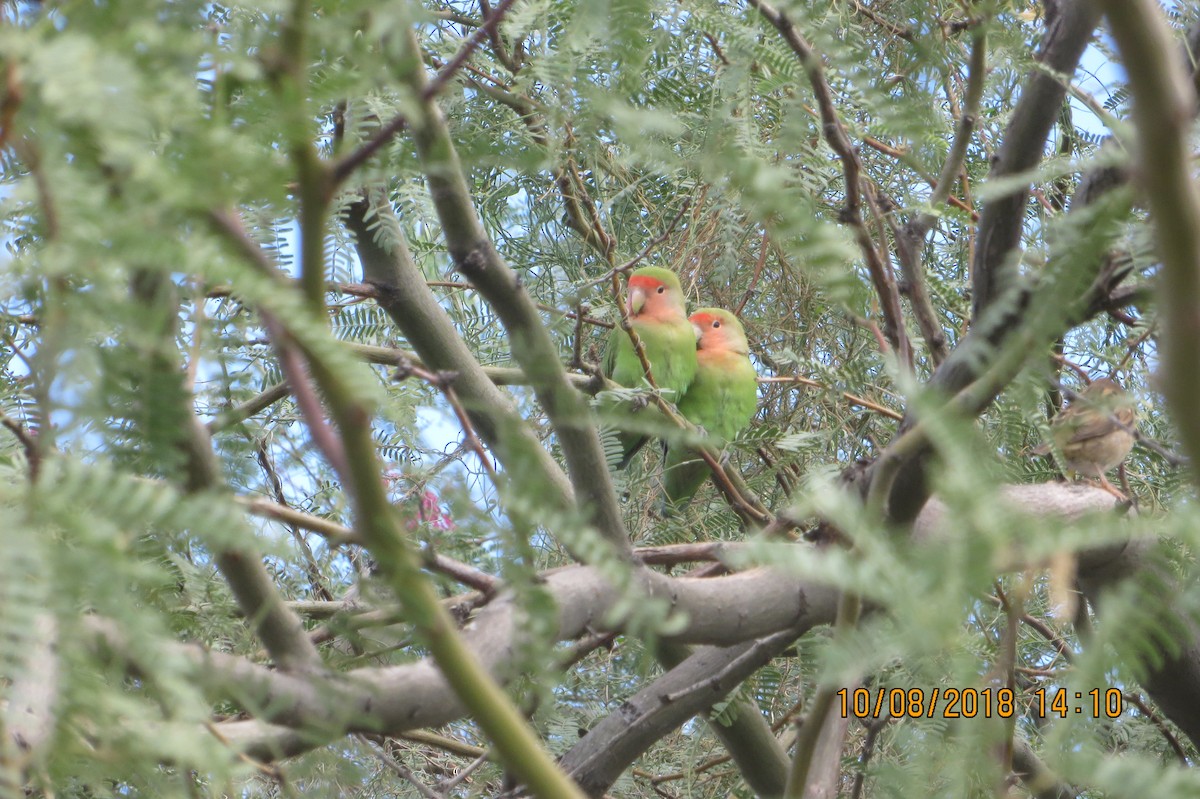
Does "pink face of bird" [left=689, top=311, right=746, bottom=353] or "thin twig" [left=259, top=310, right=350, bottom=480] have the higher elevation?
"pink face of bird" [left=689, top=311, right=746, bottom=353]

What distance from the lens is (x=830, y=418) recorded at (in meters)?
1.73

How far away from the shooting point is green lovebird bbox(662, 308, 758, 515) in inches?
75.8

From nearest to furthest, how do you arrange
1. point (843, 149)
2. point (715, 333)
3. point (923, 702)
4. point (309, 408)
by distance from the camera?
1. point (309, 408)
2. point (843, 149)
3. point (923, 702)
4. point (715, 333)

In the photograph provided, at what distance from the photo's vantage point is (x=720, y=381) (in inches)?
80.2

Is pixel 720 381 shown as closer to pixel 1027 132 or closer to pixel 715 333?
pixel 715 333

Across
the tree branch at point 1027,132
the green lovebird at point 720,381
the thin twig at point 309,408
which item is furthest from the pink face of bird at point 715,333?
the thin twig at point 309,408

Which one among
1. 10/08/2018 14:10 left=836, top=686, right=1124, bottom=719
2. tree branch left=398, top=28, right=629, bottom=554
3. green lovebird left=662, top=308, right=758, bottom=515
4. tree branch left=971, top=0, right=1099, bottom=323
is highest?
green lovebird left=662, top=308, right=758, bottom=515

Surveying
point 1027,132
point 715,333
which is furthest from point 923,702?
point 715,333

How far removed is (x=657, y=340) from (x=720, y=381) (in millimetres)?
144

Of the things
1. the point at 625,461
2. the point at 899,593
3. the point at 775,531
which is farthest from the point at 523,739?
the point at 625,461

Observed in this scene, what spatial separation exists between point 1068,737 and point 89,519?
0.40 meters

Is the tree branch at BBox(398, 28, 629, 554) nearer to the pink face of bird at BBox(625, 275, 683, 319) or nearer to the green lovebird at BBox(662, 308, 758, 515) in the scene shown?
the green lovebird at BBox(662, 308, 758, 515)
